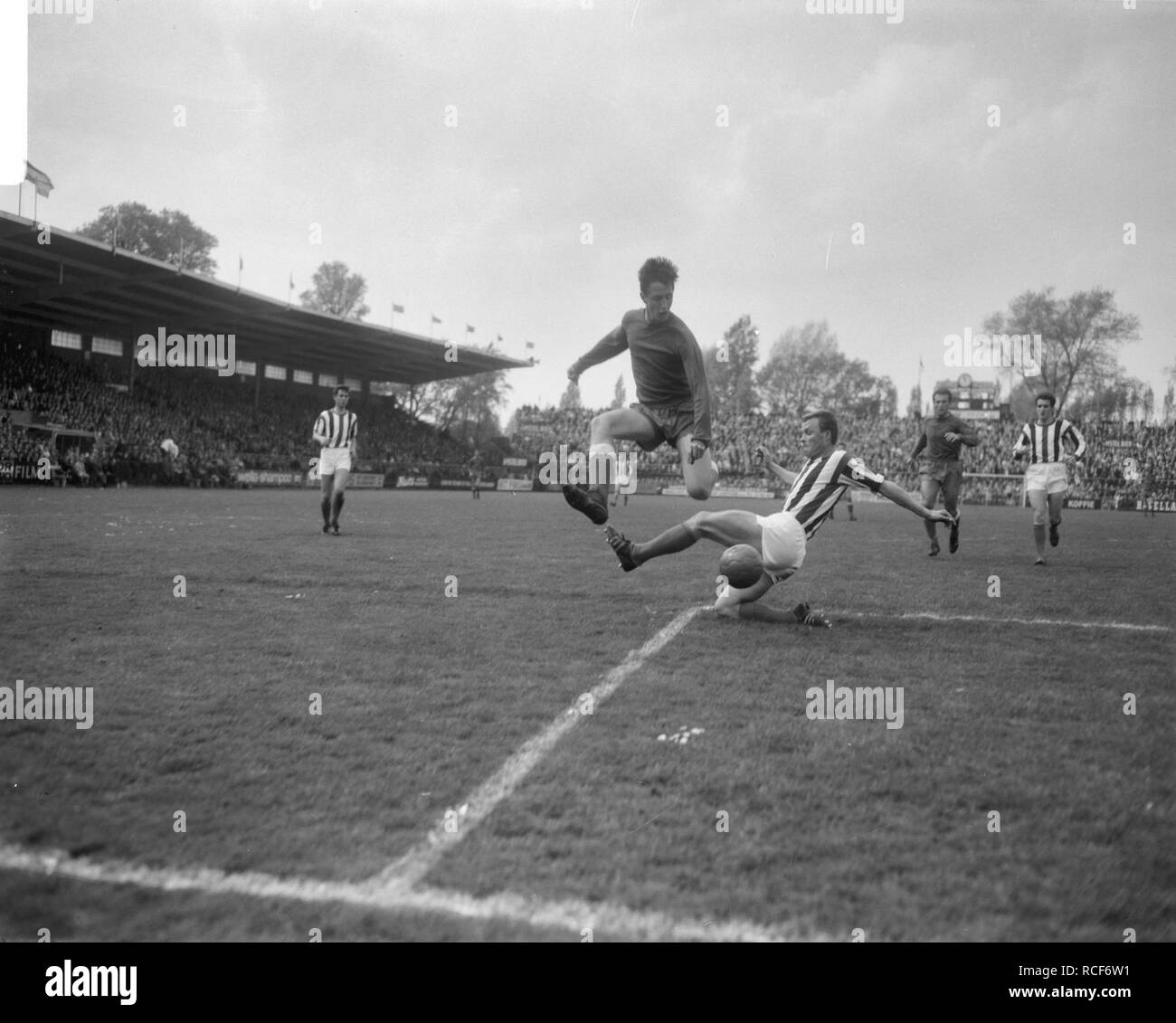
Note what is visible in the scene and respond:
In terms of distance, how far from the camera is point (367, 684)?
4.29m

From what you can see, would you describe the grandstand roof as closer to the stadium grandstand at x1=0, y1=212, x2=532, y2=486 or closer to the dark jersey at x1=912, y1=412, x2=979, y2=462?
the stadium grandstand at x1=0, y1=212, x2=532, y2=486

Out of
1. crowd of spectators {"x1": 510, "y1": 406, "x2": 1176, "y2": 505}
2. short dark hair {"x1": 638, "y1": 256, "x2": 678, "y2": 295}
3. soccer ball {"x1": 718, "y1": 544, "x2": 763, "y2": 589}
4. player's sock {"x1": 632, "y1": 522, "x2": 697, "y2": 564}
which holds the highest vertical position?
crowd of spectators {"x1": 510, "y1": 406, "x2": 1176, "y2": 505}

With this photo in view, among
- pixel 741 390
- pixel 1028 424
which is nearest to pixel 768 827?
pixel 1028 424

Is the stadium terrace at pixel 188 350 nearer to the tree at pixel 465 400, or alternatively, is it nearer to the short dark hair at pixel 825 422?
the tree at pixel 465 400

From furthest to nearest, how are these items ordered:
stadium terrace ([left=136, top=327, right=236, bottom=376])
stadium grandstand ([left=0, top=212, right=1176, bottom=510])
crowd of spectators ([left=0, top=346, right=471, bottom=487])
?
stadium terrace ([left=136, top=327, right=236, bottom=376]) → stadium grandstand ([left=0, top=212, right=1176, bottom=510]) → crowd of spectators ([left=0, top=346, right=471, bottom=487])

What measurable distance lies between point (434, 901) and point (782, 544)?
171 inches

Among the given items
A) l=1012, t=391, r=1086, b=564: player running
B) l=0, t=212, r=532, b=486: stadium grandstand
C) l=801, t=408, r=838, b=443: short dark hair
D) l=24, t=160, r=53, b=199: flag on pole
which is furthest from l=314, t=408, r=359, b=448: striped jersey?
l=24, t=160, r=53, b=199: flag on pole

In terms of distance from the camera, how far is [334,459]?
42.3 feet

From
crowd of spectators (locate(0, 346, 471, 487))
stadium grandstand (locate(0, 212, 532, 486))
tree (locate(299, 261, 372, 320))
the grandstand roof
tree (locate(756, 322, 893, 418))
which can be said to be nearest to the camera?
crowd of spectators (locate(0, 346, 471, 487))

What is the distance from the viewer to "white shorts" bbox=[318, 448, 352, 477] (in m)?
12.9

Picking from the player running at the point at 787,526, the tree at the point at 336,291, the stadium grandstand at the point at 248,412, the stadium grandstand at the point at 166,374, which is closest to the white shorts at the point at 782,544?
the player running at the point at 787,526

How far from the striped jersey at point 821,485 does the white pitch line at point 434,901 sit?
448 centimetres

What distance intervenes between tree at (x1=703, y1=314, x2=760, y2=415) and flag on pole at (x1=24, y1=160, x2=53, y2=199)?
56.3 metres

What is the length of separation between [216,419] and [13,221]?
51.6 feet
